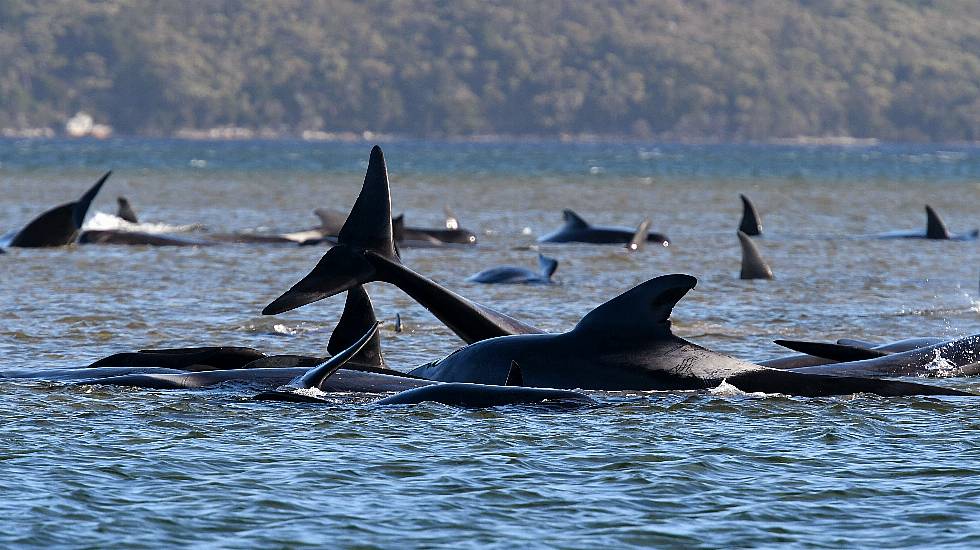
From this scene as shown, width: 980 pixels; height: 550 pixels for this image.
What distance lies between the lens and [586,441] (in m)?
12.6

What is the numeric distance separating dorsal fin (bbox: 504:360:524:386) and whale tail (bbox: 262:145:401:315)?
6.79 ft

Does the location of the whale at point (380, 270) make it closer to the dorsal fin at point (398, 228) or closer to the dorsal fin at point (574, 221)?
the dorsal fin at point (398, 228)

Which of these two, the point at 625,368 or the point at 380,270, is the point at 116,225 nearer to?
the point at 380,270

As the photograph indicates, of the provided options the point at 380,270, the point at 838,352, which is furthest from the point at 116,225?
the point at 838,352

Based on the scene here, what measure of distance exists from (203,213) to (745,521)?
4522cm

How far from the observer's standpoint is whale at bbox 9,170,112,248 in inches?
1288

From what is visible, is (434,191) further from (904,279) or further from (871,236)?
(904,279)

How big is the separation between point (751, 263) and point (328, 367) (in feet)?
50.5

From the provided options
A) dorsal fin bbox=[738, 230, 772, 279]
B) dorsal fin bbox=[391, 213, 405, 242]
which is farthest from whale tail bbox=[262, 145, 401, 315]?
dorsal fin bbox=[391, 213, 405, 242]

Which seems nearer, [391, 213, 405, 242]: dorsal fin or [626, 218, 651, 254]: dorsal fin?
[391, 213, 405, 242]: dorsal fin

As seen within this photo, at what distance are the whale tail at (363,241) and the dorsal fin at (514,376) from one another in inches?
81.5

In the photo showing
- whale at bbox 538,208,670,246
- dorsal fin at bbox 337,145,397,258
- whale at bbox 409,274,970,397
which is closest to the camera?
whale at bbox 409,274,970,397

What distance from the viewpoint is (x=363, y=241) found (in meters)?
16.0

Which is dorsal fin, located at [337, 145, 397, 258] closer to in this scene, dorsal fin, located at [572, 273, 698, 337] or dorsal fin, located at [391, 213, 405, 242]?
dorsal fin, located at [572, 273, 698, 337]
